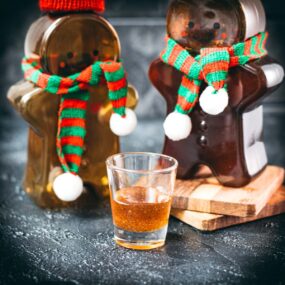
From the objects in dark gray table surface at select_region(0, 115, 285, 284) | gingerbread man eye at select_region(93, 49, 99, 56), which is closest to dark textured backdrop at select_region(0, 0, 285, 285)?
dark gray table surface at select_region(0, 115, 285, 284)

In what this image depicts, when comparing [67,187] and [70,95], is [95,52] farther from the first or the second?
[67,187]

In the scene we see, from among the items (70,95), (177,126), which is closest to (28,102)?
(70,95)

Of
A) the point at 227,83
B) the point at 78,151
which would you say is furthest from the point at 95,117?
the point at 227,83

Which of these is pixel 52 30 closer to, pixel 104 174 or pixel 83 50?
pixel 83 50

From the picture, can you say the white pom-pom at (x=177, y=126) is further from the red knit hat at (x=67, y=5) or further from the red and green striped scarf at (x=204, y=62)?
the red knit hat at (x=67, y=5)

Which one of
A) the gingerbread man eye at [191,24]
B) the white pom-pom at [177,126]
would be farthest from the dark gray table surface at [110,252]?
the gingerbread man eye at [191,24]
